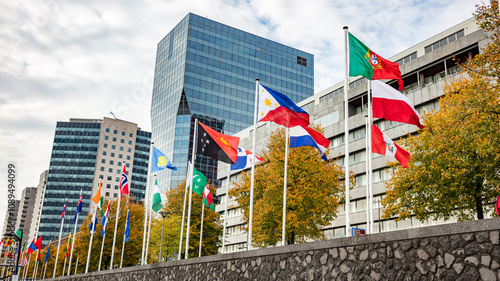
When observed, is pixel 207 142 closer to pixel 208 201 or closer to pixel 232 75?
pixel 208 201

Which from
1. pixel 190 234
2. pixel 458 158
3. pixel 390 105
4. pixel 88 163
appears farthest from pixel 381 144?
pixel 88 163

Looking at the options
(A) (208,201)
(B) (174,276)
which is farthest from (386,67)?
(A) (208,201)

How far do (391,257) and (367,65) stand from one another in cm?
960

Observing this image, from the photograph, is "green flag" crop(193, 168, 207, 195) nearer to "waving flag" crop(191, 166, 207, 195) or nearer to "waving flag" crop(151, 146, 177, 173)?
"waving flag" crop(191, 166, 207, 195)

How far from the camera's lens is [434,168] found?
2617cm

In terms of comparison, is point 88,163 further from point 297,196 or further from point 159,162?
point 297,196

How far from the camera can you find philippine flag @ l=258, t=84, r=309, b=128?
21250mm

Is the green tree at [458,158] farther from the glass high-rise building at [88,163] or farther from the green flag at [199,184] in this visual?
the glass high-rise building at [88,163]

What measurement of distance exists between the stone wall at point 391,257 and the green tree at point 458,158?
45.1ft

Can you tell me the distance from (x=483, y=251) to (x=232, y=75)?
401ft

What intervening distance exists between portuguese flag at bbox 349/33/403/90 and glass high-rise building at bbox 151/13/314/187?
9475cm

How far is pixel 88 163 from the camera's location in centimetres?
17900

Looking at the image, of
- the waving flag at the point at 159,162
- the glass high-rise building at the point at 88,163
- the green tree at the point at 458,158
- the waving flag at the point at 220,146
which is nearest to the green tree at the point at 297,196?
the green tree at the point at 458,158

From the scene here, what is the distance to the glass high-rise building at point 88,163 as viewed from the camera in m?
171
